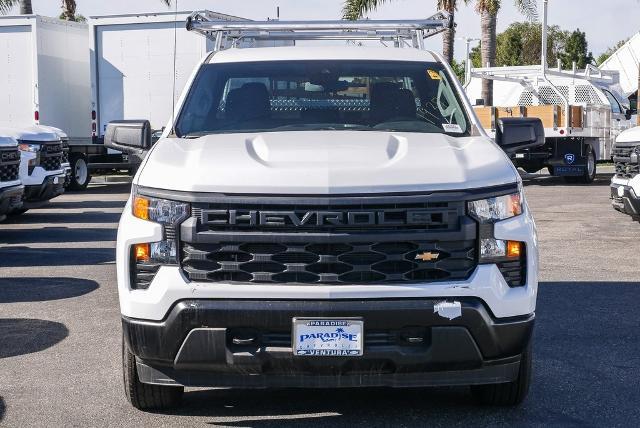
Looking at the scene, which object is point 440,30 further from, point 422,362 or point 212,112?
point 422,362

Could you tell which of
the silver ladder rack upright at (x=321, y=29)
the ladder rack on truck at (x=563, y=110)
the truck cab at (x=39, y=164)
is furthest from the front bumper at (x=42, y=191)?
the ladder rack on truck at (x=563, y=110)

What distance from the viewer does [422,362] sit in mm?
5074

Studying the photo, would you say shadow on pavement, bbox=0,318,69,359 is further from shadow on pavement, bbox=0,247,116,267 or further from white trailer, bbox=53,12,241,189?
white trailer, bbox=53,12,241,189

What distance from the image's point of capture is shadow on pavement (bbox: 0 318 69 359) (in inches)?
295

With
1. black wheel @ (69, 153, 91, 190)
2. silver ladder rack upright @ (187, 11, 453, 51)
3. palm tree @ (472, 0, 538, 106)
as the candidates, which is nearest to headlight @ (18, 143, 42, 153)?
black wheel @ (69, 153, 91, 190)

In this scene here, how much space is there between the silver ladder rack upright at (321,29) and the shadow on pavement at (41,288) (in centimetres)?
274

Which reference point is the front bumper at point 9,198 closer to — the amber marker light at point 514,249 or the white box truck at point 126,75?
the amber marker light at point 514,249

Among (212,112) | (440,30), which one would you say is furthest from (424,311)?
(440,30)

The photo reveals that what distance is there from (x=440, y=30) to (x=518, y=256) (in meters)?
3.04

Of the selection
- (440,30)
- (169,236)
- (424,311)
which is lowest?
(424,311)

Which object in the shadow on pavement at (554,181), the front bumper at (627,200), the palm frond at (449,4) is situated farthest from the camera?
the palm frond at (449,4)

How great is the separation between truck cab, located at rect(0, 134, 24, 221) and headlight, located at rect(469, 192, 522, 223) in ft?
28.9

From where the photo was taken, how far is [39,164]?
15.6 meters

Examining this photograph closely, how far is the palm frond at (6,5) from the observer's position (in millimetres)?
35375
